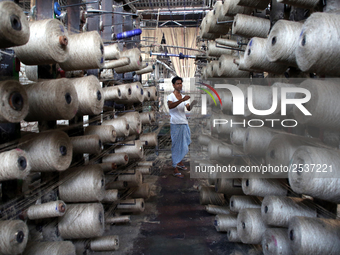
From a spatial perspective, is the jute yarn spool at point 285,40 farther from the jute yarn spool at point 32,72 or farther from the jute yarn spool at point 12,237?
the jute yarn spool at point 12,237

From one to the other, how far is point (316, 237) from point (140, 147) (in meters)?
1.96

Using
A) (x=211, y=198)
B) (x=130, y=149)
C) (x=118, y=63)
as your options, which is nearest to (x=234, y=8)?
(x=118, y=63)

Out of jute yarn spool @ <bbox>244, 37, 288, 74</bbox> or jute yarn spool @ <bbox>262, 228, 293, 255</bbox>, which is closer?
jute yarn spool @ <bbox>262, 228, 293, 255</bbox>

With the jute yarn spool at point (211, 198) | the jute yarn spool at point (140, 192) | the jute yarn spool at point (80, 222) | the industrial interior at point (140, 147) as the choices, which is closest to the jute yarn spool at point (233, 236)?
the industrial interior at point (140, 147)

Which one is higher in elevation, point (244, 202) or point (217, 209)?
point (244, 202)

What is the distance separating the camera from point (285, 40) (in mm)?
1409

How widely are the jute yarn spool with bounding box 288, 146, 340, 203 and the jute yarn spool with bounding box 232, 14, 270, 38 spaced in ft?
3.81

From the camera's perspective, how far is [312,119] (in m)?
1.25

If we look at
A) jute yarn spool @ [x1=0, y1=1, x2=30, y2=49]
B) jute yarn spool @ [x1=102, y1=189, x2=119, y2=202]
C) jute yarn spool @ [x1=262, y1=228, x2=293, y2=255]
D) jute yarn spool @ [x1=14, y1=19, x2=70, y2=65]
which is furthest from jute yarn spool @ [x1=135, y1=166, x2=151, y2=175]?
jute yarn spool @ [x1=0, y1=1, x2=30, y2=49]

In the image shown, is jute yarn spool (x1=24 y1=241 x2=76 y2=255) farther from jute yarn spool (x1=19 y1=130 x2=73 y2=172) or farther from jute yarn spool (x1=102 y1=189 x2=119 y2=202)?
jute yarn spool (x1=102 y1=189 x2=119 y2=202)

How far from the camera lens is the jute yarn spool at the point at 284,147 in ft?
4.95

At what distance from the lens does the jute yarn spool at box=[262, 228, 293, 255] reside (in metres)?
1.50

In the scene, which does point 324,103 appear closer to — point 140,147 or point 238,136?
point 238,136

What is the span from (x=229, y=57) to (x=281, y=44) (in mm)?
1084
